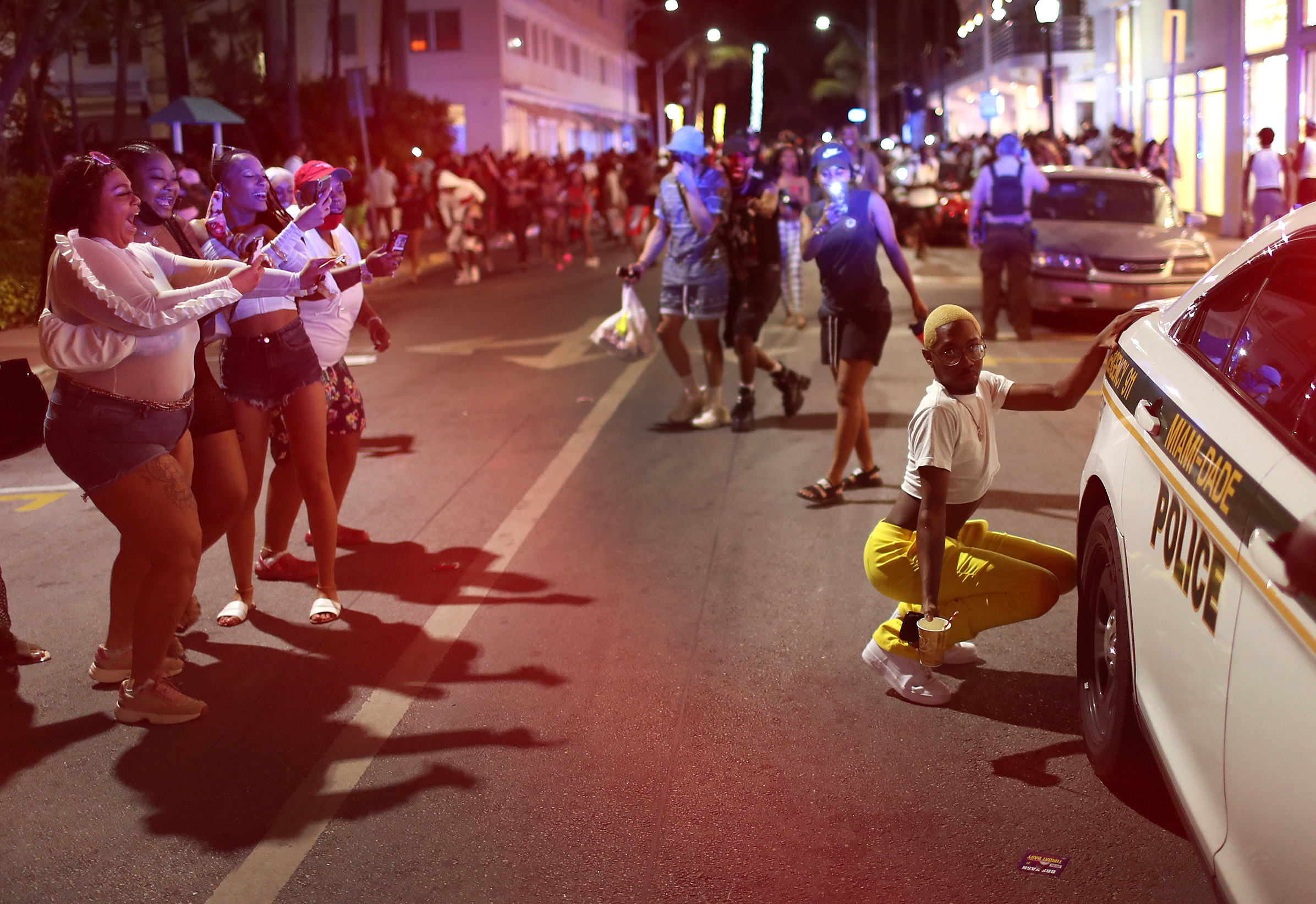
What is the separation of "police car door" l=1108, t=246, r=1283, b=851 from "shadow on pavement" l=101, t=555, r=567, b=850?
6.50 ft

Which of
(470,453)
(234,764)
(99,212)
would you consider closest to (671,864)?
(234,764)

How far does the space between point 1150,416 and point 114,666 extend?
3.74m

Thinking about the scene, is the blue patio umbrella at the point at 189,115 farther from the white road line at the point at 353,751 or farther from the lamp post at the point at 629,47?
the lamp post at the point at 629,47

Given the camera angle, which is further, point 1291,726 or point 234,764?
point 234,764

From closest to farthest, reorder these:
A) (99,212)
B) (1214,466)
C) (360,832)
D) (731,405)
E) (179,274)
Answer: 1. (1214,466)
2. (360,832)
3. (99,212)
4. (179,274)
5. (731,405)

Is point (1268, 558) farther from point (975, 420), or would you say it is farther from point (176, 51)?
point (176, 51)

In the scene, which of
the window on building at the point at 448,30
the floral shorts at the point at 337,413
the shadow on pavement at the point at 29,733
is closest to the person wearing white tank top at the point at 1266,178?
the floral shorts at the point at 337,413

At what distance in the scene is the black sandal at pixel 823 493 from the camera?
7418 millimetres

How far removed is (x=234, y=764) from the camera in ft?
14.1

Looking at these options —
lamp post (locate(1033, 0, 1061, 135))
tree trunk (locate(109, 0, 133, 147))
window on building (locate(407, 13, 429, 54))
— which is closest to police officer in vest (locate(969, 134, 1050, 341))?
lamp post (locate(1033, 0, 1061, 135))

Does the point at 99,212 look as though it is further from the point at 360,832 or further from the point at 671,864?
the point at 671,864

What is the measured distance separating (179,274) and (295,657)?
5.26 feet

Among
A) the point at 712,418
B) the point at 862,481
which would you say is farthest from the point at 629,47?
the point at 862,481

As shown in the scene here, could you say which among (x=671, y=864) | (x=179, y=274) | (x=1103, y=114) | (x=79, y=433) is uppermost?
(x=1103, y=114)
